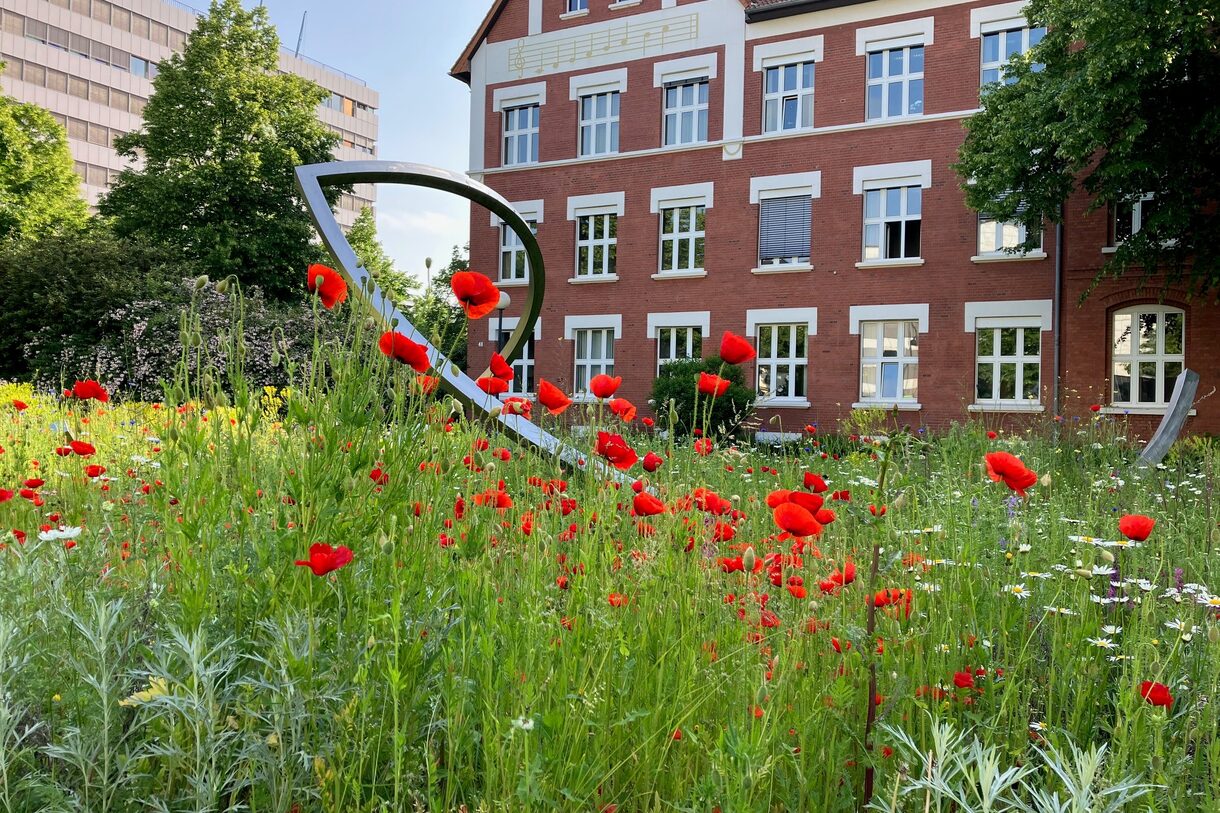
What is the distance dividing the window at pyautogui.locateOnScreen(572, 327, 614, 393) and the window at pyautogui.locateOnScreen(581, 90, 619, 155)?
4589 mm

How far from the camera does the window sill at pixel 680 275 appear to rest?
2144 centimetres

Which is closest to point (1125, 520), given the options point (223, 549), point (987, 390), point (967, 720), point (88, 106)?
point (967, 720)

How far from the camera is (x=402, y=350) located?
2.16 meters

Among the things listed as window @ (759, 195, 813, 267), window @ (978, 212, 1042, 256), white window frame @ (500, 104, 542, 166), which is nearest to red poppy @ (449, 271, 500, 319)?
window @ (978, 212, 1042, 256)

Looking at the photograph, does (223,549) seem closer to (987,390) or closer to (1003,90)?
(1003,90)

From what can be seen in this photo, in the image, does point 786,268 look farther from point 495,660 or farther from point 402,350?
point 495,660

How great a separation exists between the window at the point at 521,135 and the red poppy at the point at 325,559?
76.1 ft

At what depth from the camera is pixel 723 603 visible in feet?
8.91

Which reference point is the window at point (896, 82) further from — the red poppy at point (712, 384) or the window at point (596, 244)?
the red poppy at point (712, 384)

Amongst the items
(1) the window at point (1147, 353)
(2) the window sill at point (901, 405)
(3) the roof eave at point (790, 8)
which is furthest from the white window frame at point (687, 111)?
(1) the window at point (1147, 353)

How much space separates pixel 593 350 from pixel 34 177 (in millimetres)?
20578

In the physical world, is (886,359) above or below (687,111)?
below

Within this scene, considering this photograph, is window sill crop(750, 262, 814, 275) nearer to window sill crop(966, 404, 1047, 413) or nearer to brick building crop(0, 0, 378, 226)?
window sill crop(966, 404, 1047, 413)

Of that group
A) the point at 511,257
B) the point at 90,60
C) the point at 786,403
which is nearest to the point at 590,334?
the point at 511,257
